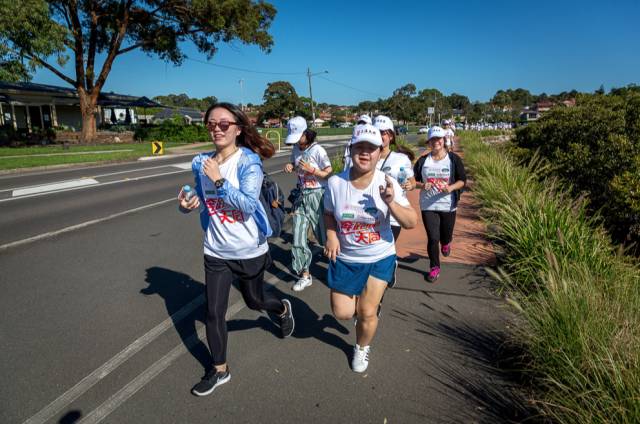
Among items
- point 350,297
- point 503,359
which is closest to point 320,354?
point 350,297

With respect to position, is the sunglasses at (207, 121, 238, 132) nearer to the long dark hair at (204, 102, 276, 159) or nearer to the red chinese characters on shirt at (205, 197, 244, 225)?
the long dark hair at (204, 102, 276, 159)

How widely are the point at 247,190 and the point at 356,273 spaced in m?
0.95

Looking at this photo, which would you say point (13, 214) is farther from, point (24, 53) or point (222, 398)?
point (24, 53)

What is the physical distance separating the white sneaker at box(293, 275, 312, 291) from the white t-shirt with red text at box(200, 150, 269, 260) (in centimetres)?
179

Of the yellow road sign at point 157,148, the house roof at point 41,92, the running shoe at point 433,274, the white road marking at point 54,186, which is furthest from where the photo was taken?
the house roof at point 41,92

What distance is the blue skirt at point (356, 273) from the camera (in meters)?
3.02

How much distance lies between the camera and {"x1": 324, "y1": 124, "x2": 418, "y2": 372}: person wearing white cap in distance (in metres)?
2.85

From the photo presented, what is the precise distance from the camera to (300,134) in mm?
4941

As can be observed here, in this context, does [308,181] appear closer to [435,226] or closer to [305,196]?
[305,196]

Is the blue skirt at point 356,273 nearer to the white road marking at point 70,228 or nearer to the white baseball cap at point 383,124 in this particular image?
the white baseball cap at point 383,124

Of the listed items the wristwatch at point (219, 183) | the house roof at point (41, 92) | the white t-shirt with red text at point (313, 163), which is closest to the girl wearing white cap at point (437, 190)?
the white t-shirt with red text at point (313, 163)

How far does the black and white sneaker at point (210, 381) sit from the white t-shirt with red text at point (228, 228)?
81 centimetres

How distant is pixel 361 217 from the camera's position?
2.95m

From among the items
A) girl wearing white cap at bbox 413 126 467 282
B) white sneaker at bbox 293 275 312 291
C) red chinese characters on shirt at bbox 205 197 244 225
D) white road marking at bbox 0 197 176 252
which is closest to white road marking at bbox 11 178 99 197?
white road marking at bbox 0 197 176 252
